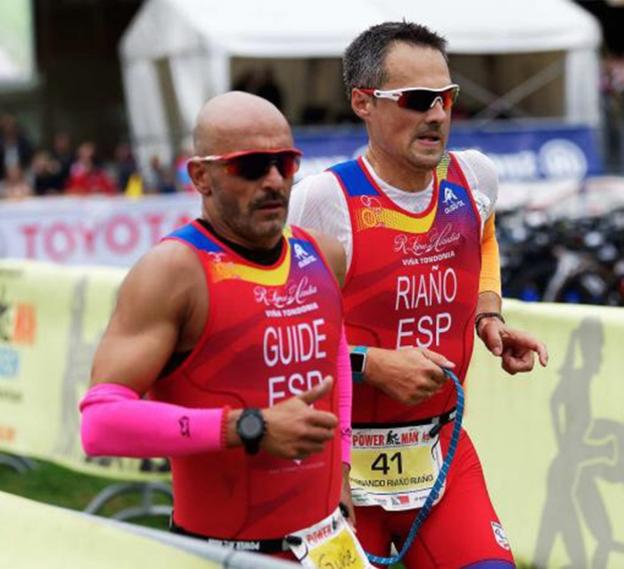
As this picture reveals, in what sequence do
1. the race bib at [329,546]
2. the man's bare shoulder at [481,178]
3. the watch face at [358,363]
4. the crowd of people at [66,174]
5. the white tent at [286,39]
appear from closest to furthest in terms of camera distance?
the race bib at [329,546]
the watch face at [358,363]
the man's bare shoulder at [481,178]
the crowd of people at [66,174]
the white tent at [286,39]

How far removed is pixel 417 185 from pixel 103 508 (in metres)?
4.45

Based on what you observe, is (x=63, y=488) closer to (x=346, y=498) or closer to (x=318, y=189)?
(x=318, y=189)

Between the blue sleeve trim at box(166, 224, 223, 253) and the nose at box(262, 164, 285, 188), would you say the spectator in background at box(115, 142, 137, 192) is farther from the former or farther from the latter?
the nose at box(262, 164, 285, 188)

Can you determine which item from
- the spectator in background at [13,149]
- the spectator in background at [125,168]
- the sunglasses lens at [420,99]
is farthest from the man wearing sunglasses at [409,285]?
the spectator in background at [13,149]

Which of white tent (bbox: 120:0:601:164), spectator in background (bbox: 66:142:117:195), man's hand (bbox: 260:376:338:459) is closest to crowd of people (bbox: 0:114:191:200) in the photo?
spectator in background (bbox: 66:142:117:195)

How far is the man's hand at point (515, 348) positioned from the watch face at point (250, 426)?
1260mm

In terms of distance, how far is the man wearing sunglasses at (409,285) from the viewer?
15.5 ft

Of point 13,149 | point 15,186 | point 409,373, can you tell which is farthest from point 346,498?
point 13,149

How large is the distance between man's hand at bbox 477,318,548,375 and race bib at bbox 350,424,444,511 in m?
0.33

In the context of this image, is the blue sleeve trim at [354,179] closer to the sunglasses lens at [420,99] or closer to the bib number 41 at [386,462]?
the sunglasses lens at [420,99]

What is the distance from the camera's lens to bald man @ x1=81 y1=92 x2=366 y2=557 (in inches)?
143

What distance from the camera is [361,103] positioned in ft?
16.0

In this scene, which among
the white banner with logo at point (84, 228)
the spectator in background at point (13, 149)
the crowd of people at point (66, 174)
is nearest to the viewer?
the white banner with logo at point (84, 228)

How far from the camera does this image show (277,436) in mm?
3582
